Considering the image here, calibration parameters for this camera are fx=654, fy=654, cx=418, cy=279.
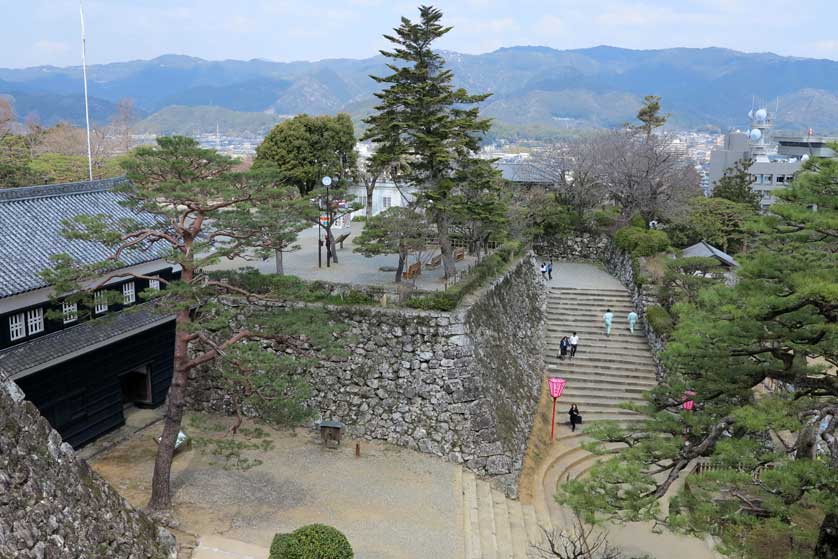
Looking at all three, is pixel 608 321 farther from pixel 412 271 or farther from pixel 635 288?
pixel 412 271

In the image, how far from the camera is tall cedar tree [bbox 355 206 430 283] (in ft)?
62.6

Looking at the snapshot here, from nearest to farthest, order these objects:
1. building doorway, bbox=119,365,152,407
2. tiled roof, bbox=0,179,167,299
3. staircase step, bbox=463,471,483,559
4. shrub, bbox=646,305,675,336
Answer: staircase step, bbox=463,471,483,559, tiled roof, bbox=0,179,167,299, building doorway, bbox=119,365,152,407, shrub, bbox=646,305,675,336

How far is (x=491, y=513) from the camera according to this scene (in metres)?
15.0

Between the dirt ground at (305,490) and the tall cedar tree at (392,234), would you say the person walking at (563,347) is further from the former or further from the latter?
the dirt ground at (305,490)

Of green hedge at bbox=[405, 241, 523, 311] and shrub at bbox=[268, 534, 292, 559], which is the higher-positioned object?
green hedge at bbox=[405, 241, 523, 311]

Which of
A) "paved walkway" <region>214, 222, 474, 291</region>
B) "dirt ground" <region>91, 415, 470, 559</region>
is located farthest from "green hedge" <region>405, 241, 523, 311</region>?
"dirt ground" <region>91, 415, 470, 559</region>

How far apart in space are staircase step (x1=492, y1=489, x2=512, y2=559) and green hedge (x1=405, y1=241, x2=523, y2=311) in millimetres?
4866

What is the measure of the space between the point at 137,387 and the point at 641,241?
67.3 feet

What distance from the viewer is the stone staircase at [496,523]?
13.6 meters

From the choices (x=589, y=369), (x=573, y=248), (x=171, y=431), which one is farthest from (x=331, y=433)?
(x=573, y=248)

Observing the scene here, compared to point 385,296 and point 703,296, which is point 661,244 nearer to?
point 385,296

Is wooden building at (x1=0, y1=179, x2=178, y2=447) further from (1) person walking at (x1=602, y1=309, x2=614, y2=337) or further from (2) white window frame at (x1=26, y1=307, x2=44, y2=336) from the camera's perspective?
(1) person walking at (x1=602, y1=309, x2=614, y2=337)

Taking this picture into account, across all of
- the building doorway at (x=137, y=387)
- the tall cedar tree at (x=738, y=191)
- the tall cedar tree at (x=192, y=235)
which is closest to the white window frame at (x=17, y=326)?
the tall cedar tree at (x=192, y=235)

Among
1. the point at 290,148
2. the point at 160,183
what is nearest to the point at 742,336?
the point at 160,183
